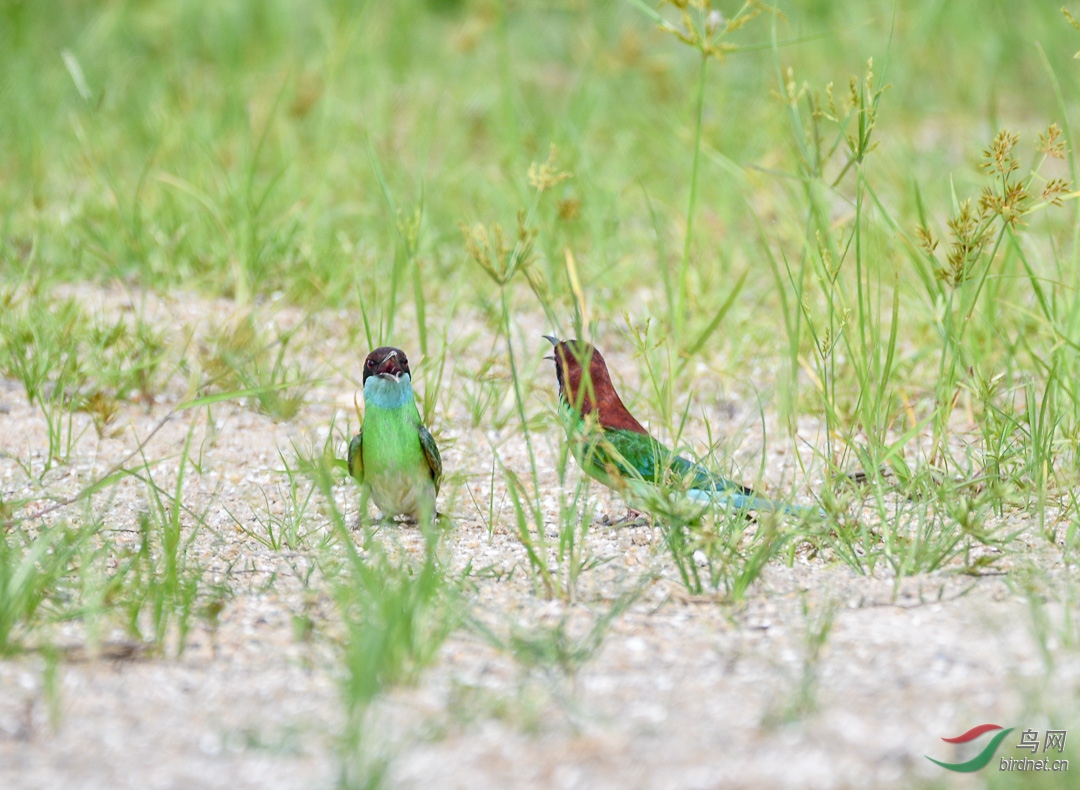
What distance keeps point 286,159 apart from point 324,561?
9.83ft

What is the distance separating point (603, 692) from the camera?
1.94 m

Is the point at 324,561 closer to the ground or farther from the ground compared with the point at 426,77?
closer to the ground

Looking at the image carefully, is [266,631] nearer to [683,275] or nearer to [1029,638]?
[1029,638]

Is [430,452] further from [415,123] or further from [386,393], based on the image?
[415,123]

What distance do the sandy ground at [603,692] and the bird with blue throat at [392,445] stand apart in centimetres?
35

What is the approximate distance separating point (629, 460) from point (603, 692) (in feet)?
3.64

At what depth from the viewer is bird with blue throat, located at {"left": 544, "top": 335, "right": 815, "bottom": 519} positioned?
254cm

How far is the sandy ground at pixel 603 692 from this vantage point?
171 centimetres

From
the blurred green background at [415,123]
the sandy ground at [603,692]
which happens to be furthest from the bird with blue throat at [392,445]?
the blurred green background at [415,123]

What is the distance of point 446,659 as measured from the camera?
207 cm

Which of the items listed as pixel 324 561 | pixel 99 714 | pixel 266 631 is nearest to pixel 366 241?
pixel 324 561

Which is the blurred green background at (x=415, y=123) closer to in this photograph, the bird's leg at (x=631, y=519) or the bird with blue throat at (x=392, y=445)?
the bird with blue throat at (x=392, y=445)

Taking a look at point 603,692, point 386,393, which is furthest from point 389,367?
point 603,692

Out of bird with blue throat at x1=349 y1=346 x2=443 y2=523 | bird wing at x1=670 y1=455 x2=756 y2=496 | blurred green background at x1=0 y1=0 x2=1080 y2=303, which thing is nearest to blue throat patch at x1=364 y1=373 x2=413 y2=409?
bird with blue throat at x1=349 y1=346 x2=443 y2=523
